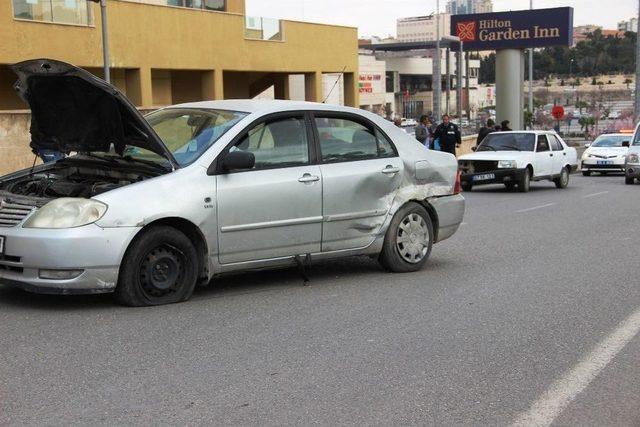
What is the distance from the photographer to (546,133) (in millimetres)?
23172

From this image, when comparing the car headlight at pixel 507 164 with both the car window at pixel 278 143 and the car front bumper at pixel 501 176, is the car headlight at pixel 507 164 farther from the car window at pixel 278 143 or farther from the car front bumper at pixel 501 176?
the car window at pixel 278 143

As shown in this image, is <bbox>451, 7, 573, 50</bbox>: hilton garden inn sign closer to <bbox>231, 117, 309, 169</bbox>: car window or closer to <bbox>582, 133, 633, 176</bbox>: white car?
<bbox>582, 133, 633, 176</bbox>: white car

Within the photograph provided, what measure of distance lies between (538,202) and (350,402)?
47.1 ft

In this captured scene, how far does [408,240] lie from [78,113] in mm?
3317

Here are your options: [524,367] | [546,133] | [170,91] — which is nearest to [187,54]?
[170,91]

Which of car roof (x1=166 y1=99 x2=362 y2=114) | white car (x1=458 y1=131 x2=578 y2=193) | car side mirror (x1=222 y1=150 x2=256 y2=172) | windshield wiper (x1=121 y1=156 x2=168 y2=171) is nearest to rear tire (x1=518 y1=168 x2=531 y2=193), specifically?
white car (x1=458 y1=131 x2=578 y2=193)

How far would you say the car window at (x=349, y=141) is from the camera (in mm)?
7840

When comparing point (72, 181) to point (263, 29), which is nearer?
point (72, 181)

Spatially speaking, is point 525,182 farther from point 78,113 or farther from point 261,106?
point 78,113

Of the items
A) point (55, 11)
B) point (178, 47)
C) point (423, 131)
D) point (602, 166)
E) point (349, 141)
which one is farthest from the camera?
point (602, 166)

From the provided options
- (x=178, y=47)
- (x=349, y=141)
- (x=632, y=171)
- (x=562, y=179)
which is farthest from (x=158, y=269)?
(x=178, y=47)

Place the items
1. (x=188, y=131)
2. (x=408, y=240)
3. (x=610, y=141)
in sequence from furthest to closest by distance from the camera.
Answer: (x=610, y=141)
(x=408, y=240)
(x=188, y=131)

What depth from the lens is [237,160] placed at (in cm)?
692

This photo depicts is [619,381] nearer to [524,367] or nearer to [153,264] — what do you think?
[524,367]
